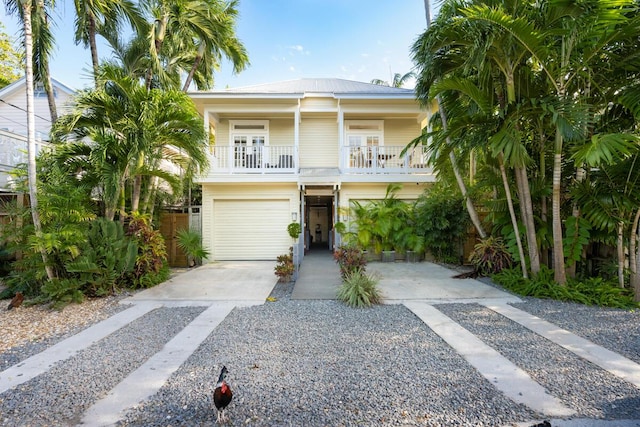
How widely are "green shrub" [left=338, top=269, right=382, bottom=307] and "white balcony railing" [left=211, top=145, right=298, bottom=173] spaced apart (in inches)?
220

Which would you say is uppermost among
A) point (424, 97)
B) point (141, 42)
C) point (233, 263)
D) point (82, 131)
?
point (141, 42)

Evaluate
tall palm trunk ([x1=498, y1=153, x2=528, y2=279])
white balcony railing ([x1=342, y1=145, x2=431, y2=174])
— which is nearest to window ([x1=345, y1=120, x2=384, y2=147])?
white balcony railing ([x1=342, y1=145, x2=431, y2=174])

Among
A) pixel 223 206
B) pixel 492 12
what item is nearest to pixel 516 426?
pixel 492 12

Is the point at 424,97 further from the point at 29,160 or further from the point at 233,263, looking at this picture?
the point at 29,160

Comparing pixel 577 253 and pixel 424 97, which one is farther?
pixel 424 97

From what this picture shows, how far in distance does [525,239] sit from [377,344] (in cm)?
494

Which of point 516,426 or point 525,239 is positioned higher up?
point 525,239

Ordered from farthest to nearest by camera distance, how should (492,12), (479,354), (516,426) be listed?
1. (492,12)
2. (479,354)
3. (516,426)

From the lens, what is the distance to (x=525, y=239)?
6324 millimetres

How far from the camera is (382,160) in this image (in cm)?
1065

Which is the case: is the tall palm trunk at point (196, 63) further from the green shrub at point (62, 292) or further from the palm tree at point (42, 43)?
the green shrub at point (62, 292)

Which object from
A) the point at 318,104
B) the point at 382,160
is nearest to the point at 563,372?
the point at 382,160

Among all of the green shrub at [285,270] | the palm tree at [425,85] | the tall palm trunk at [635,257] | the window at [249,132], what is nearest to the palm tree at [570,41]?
the tall palm trunk at [635,257]

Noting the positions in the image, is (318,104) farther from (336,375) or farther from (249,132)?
(336,375)
